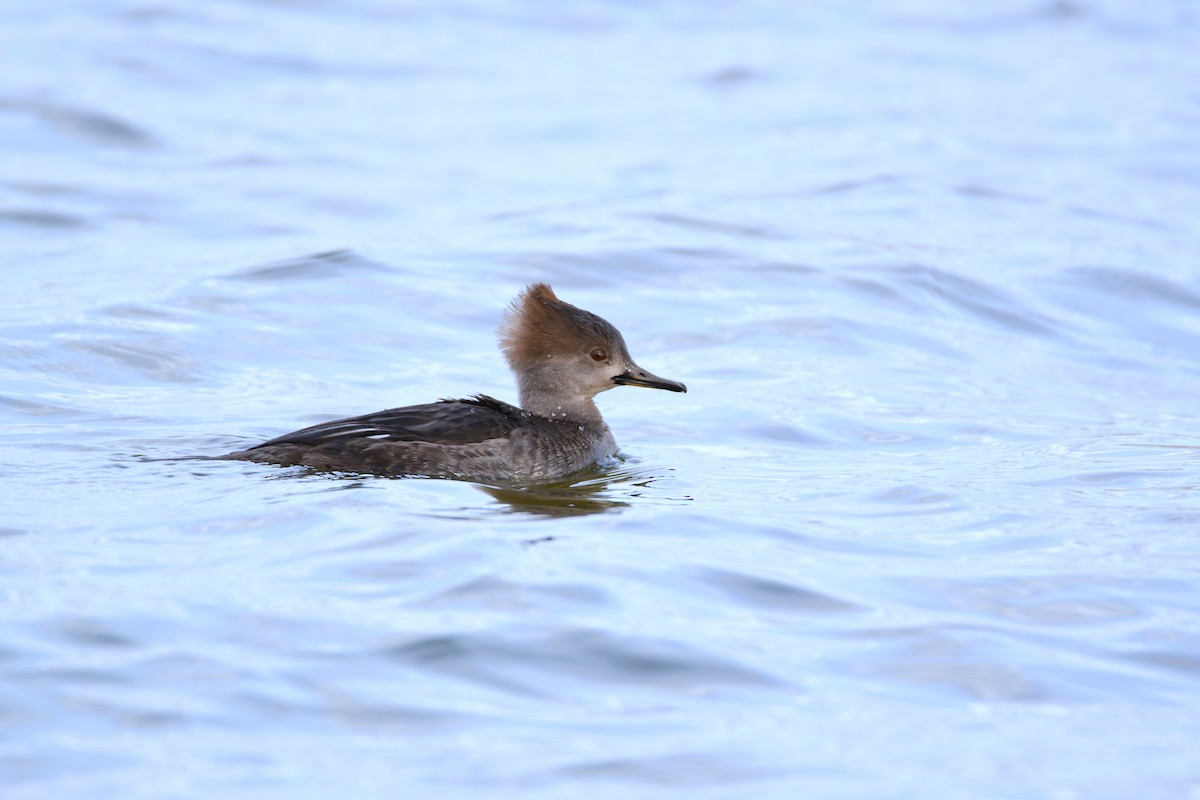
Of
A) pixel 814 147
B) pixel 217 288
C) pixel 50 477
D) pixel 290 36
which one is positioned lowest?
pixel 50 477

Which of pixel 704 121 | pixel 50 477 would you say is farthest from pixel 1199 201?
pixel 50 477

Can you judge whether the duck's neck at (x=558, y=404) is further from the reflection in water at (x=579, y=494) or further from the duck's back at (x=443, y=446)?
the reflection in water at (x=579, y=494)

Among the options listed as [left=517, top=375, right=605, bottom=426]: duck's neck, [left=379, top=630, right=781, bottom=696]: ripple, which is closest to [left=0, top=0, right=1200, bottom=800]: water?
[left=379, top=630, right=781, bottom=696]: ripple

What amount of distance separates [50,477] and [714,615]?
3.31 metres

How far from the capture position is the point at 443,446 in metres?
7.94

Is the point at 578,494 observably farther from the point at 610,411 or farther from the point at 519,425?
the point at 610,411

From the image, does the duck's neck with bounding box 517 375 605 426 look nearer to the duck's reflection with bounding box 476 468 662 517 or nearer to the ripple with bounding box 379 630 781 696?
the duck's reflection with bounding box 476 468 662 517

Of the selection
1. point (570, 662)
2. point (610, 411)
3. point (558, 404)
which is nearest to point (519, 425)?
point (558, 404)

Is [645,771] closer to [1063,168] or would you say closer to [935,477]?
[935,477]

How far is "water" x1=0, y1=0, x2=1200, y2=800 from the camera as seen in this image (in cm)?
503

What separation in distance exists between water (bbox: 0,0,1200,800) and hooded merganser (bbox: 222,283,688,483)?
24 cm

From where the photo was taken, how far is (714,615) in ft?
19.9

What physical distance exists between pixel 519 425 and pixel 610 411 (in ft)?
6.70

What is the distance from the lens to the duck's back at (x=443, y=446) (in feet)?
25.4
